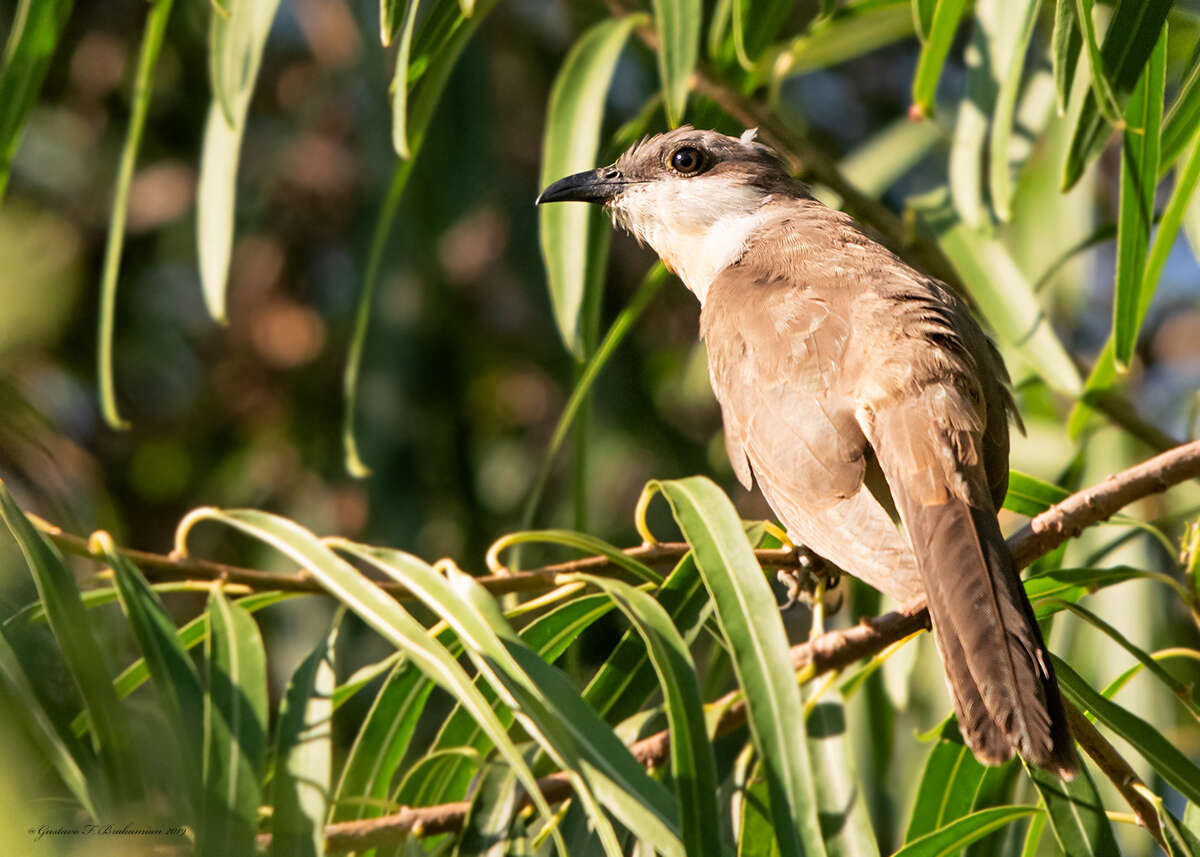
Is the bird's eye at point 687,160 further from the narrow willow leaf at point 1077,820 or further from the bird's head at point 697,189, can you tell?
the narrow willow leaf at point 1077,820

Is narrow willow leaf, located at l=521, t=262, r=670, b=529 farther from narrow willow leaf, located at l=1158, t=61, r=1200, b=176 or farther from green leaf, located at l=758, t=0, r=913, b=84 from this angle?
narrow willow leaf, located at l=1158, t=61, r=1200, b=176

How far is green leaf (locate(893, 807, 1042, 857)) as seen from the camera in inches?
80.7

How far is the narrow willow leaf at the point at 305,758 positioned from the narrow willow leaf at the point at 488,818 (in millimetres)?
213

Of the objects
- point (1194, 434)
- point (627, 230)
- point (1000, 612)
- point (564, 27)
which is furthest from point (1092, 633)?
point (564, 27)

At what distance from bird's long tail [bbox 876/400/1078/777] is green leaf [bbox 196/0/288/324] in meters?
1.62

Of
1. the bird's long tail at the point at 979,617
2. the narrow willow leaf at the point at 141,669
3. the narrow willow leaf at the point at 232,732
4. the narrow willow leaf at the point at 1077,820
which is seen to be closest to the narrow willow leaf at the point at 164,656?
the narrow willow leaf at the point at 232,732

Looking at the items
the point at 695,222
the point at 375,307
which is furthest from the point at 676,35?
the point at 375,307

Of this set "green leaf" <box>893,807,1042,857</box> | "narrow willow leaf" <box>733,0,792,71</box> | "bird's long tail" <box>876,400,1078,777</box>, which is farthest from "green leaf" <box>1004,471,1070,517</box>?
"narrow willow leaf" <box>733,0,792,71</box>

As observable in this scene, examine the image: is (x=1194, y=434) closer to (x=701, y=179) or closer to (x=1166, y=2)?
(x=1166, y=2)

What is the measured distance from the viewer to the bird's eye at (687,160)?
358 centimetres

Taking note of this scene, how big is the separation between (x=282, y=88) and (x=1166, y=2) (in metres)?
4.83

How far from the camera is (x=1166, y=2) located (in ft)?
6.95

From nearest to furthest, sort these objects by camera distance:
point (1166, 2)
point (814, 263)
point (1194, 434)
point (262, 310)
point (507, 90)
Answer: point (1166, 2) → point (1194, 434) → point (814, 263) → point (262, 310) → point (507, 90)

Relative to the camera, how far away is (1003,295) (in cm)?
316
